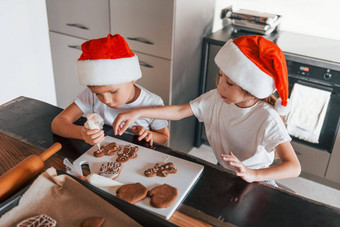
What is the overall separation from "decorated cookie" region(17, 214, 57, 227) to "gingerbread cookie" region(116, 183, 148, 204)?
0.18 metres

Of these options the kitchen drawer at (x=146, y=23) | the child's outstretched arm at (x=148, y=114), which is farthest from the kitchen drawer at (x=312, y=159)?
the child's outstretched arm at (x=148, y=114)

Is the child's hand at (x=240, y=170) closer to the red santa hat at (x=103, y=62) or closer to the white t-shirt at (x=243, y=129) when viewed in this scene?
the white t-shirt at (x=243, y=129)

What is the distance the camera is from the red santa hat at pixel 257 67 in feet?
3.66

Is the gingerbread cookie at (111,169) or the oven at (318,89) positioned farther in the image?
the oven at (318,89)

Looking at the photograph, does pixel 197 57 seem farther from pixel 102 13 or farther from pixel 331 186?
pixel 331 186

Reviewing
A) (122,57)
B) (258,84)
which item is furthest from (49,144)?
(258,84)

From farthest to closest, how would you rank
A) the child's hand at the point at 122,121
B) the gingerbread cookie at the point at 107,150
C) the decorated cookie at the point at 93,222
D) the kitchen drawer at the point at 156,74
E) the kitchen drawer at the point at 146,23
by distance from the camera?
the kitchen drawer at the point at 156,74 → the kitchen drawer at the point at 146,23 → the child's hand at the point at 122,121 → the gingerbread cookie at the point at 107,150 → the decorated cookie at the point at 93,222

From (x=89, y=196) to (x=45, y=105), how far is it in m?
0.72

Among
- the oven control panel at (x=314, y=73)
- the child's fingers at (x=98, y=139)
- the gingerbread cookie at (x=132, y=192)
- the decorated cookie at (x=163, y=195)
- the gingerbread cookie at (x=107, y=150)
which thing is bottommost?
the oven control panel at (x=314, y=73)

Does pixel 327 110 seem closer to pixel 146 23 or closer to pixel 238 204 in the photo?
pixel 146 23

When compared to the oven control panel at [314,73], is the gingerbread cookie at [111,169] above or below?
above

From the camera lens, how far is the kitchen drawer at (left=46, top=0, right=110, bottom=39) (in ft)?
7.67

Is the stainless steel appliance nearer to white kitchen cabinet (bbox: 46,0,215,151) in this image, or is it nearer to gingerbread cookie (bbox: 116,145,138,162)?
white kitchen cabinet (bbox: 46,0,215,151)

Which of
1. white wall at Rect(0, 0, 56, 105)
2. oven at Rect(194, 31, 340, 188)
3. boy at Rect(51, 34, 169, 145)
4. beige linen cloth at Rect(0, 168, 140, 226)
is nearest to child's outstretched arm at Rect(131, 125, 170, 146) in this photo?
boy at Rect(51, 34, 169, 145)
